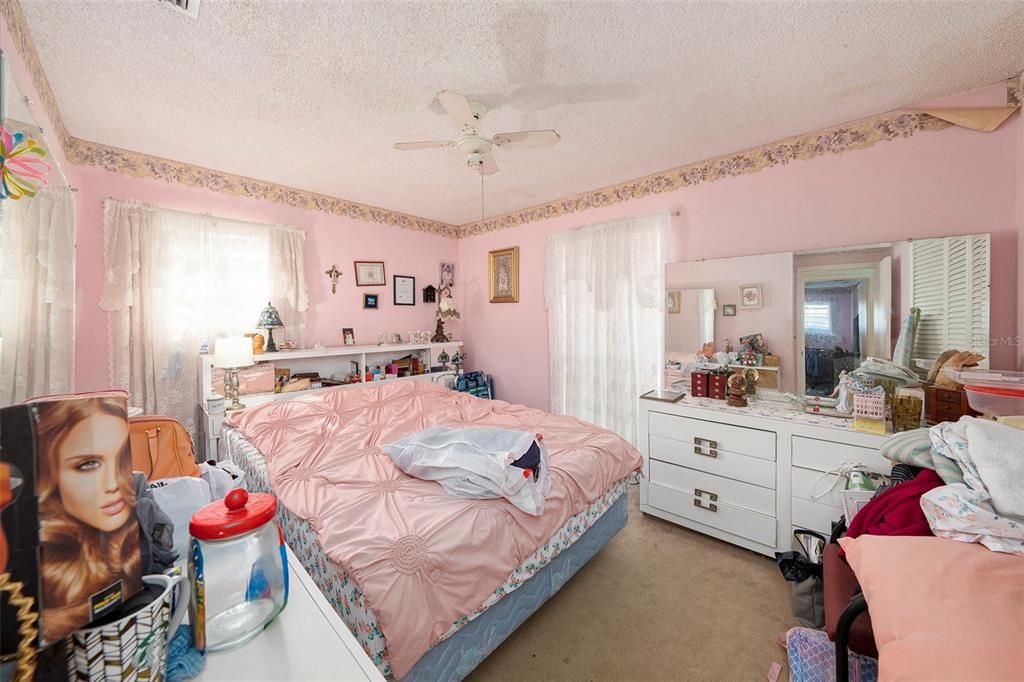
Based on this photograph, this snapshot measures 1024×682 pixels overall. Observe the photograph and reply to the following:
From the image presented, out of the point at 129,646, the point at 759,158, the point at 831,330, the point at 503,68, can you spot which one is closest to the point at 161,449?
the point at 129,646

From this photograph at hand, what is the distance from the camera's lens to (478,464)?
5.35ft

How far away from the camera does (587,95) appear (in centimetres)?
197

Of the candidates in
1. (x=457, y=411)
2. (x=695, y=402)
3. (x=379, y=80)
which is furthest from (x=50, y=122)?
(x=695, y=402)

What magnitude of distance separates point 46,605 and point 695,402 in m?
2.75

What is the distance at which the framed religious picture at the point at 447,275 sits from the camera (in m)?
4.55

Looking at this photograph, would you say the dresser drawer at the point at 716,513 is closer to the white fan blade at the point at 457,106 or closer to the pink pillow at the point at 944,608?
the pink pillow at the point at 944,608

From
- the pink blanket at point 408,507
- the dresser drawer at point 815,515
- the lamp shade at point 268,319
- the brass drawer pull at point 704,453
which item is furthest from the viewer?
the lamp shade at point 268,319

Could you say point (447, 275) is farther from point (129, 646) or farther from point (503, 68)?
point (129, 646)

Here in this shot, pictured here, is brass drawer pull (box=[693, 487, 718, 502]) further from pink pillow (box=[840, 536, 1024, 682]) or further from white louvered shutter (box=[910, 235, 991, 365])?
pink pillow (box=[840, 536, 1024, 682])

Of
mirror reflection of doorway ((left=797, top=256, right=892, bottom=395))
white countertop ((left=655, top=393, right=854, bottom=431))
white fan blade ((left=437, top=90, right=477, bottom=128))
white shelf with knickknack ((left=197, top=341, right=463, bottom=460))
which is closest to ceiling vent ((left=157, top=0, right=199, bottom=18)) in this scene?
white fan blade ((left=437, top=90, right=477, bottom=128))

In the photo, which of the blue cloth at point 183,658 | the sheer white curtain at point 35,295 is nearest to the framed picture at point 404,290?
the sheer white curtain at point 35,295

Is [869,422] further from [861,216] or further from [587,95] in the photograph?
[587,95]

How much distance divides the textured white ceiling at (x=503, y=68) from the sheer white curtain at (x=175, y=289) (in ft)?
1.77

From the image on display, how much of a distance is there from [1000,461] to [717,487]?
1391 mm
